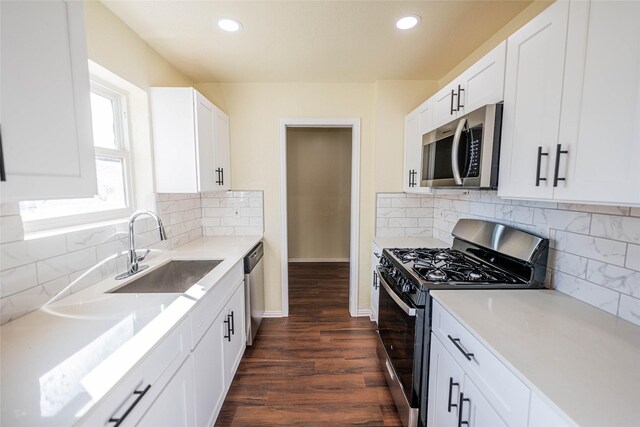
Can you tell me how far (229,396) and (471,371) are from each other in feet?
5.22

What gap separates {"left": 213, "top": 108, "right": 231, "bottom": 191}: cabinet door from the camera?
235cm

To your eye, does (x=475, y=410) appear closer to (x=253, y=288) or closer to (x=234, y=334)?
(x=234, y=334)

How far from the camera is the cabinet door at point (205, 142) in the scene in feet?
6.59

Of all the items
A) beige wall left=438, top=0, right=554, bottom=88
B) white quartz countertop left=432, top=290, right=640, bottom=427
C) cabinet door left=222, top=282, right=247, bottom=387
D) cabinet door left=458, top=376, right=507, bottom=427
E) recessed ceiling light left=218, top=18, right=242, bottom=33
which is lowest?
cabinet door left=222, top=282, right=247, bottom=387

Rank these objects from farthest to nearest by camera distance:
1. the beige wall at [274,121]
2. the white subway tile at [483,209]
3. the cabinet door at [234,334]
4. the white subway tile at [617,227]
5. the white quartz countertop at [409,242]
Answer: the beige wall at [274,121]
the white quartz countertop at [409,242]
the white subway tile at [483,209]
the cabinet door at [234,334]
the white subway tile at [617,227]

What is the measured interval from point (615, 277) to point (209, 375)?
1.98m

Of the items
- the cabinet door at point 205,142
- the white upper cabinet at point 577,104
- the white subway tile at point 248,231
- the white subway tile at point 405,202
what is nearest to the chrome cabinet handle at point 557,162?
the white upper cabinet at point 577,104

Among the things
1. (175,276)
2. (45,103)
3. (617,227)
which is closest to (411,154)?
(617,227)

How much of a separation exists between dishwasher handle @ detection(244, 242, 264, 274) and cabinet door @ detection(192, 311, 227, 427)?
1.80 feet

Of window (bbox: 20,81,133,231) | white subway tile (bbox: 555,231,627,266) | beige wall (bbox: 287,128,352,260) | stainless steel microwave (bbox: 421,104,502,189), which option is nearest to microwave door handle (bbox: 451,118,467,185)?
stainless steel microwave (bbox: 421,104,502,189)

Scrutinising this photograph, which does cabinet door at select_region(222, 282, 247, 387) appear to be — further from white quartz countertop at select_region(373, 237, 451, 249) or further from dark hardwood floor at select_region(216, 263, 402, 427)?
white quartz countertop at select_region(373, 237, 451, 249)

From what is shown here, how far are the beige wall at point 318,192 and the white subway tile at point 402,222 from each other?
2158 millimetres

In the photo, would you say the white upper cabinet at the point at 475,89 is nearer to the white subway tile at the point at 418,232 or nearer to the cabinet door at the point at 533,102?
the cabinet door at the point at 533,102

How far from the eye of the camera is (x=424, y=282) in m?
1.37
